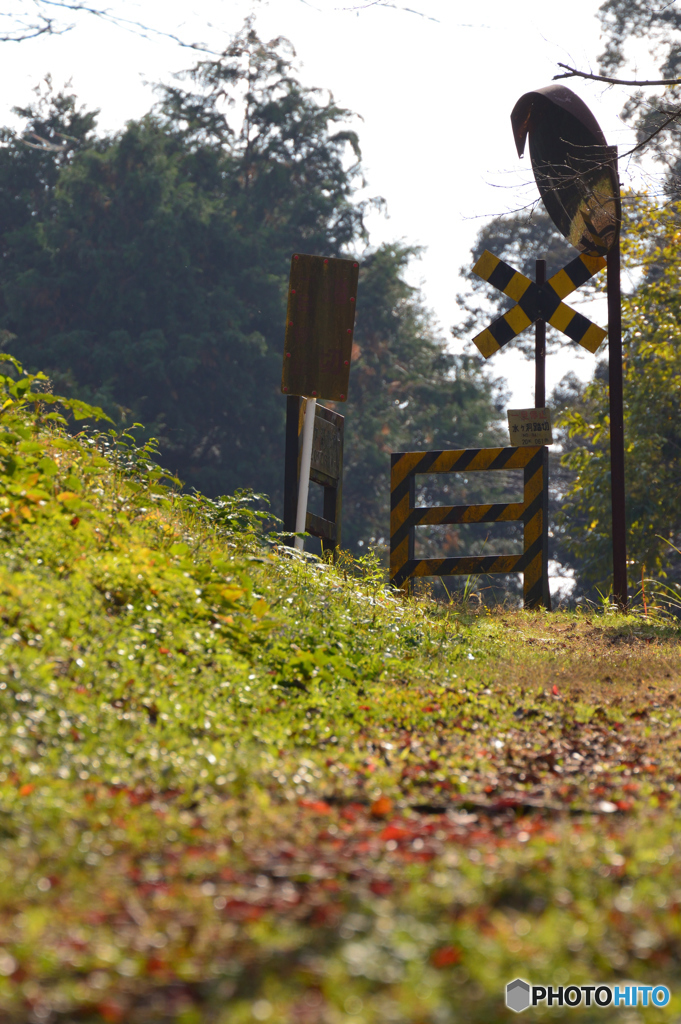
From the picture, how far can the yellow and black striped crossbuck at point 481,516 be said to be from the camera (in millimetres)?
9203

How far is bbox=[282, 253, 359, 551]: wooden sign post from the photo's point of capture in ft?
26.9

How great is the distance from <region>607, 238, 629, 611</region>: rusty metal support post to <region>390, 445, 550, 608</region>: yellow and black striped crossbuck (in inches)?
33.9

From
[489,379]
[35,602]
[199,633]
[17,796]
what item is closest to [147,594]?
[199,633]

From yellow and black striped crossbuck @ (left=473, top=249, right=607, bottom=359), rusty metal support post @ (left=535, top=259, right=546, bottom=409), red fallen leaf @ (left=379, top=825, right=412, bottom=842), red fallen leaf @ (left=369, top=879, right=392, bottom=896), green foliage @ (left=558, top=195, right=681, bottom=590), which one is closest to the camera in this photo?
red fallen leaf @ (left=369, top=879, right=392, bottom=896)

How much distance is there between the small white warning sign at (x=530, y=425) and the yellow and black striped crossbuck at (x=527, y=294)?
0.83 m

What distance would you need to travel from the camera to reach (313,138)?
1289 inches

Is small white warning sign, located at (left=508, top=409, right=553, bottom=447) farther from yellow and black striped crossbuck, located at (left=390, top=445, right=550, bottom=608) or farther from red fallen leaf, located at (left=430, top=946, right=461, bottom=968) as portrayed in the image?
red fallen leaf, located at (left=430, top=946, right=461, bottom=968)

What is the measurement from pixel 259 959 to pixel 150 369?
90.1ft

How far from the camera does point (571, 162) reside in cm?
971

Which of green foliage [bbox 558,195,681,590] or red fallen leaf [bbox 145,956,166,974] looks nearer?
red fallen leaf [bbox 145,956,166,974]

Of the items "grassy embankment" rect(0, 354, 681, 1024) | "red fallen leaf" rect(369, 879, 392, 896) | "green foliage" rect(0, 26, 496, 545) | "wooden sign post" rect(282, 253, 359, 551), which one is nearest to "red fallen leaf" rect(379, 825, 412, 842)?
"grassy embankment" rect(0, 354, 681, 1024)

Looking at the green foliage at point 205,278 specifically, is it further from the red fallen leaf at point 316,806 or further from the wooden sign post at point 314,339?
the red fallen leaf at point 316,806

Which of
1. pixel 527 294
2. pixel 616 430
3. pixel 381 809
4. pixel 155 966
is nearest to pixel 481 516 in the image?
pixel 616 430

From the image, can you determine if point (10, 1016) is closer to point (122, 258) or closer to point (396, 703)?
point (396, 703)
